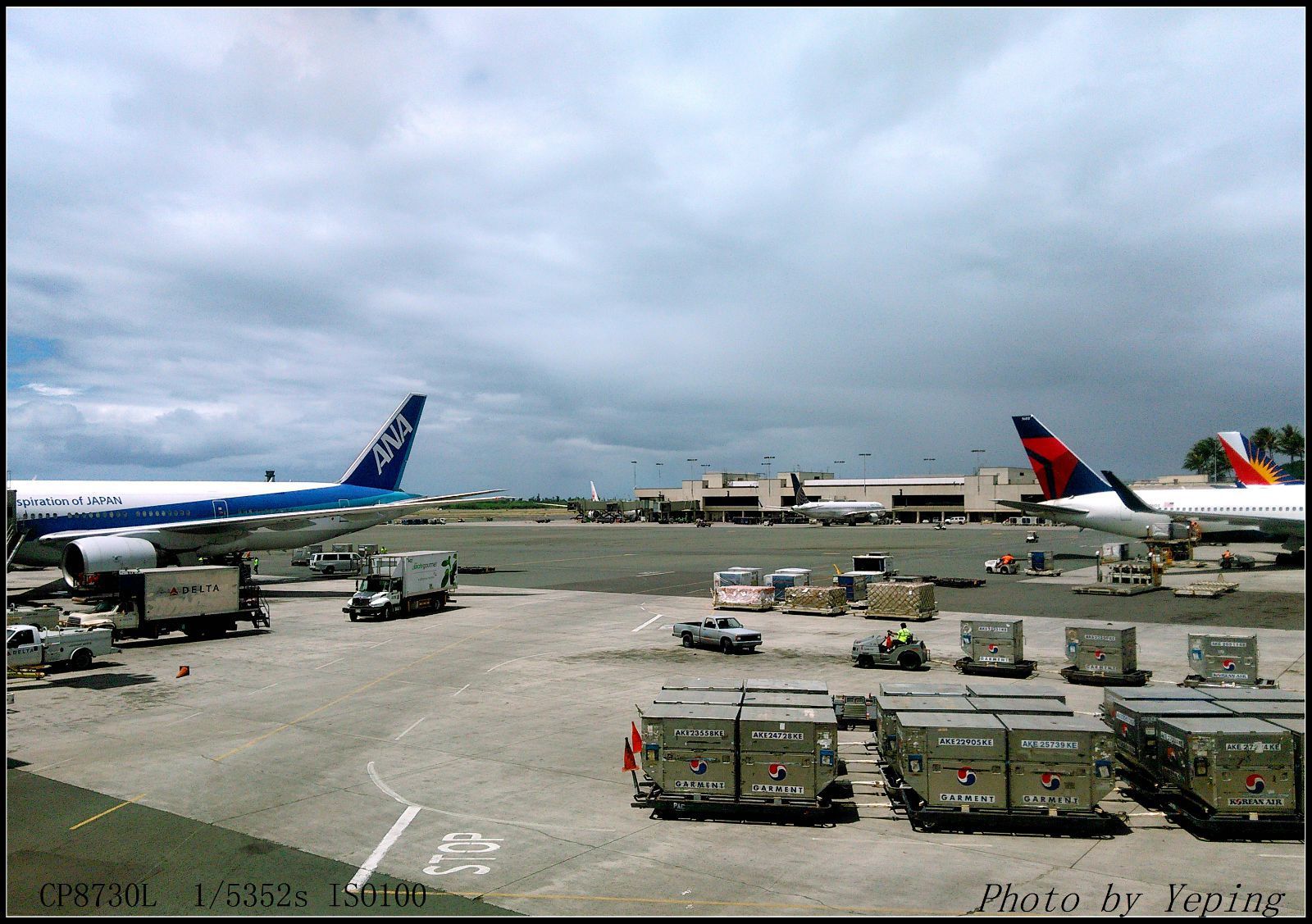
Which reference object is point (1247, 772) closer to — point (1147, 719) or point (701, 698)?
point (1147, 719)

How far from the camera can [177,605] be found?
37844mm

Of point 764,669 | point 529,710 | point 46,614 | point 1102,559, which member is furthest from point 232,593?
point 1102,559

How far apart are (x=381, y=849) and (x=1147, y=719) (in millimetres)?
16069

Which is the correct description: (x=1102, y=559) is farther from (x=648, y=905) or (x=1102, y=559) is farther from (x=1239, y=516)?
(x=648, y=905)

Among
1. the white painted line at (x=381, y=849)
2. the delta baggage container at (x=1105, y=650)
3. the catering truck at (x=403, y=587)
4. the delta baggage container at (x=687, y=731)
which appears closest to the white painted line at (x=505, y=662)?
the white painted line at (x=381, y=849)

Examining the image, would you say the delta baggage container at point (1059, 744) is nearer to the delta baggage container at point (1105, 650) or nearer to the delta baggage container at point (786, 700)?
the delta baggage container at point (786, 700)

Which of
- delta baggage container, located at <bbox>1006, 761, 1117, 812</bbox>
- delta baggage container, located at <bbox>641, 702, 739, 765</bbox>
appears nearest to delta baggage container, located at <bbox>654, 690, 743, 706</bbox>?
delta baggage container, located at <bbox>641, 702, 739, 765</bbox>

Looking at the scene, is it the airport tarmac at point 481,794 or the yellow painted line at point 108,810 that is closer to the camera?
the airport tarmac at point 481,794

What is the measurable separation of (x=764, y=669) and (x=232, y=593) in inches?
1055

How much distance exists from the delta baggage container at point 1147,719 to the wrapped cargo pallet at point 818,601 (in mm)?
28328

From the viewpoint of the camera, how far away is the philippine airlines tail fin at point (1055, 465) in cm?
7081

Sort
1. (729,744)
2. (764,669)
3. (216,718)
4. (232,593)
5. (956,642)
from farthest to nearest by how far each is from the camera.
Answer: (232,593)
(956,642)
(764,669)
(216,718)
(729,744)

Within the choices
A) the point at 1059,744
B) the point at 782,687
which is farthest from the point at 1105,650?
the point at 782,687

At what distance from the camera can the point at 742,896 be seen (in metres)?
12.8
